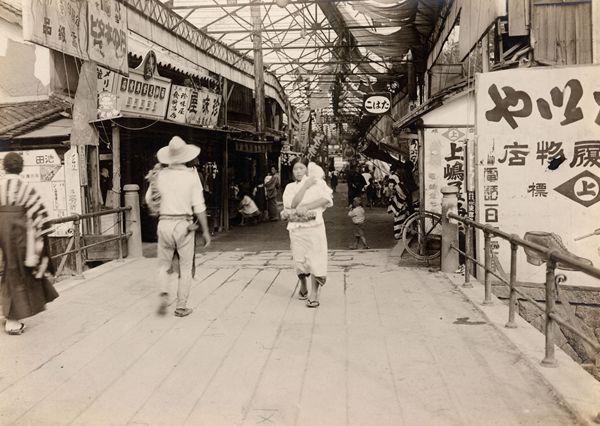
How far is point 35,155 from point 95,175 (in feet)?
3.90

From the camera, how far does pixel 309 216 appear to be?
6.55 metres

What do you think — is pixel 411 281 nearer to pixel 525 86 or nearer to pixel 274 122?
pixel 525 86

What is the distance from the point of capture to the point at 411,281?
8094mm

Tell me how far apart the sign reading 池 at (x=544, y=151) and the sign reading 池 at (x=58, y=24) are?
6721 mm

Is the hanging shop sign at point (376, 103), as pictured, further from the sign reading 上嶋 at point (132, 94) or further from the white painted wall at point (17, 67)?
the white painted wall at point (17, 67)

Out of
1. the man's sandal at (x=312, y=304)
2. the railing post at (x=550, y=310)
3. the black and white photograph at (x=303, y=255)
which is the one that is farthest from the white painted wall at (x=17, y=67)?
the railing post at (x=550, y=310)

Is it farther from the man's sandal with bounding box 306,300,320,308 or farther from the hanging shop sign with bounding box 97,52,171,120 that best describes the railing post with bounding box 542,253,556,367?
the hanging shop sign with bounding box 97,52,171,120

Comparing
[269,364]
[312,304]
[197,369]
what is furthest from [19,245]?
[312,304]

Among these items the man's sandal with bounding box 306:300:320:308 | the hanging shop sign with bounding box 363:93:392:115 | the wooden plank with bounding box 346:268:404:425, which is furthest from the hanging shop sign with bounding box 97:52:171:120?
the hanging shop sign with bounding box 363:93:392:115

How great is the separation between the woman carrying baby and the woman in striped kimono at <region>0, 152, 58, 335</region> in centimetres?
271

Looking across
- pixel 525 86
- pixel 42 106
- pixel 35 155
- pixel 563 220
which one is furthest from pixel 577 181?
pixel 42 106

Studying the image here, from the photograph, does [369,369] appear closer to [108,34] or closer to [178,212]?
[178,212]

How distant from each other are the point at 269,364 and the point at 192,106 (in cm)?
1156

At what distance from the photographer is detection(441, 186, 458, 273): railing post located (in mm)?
8570
